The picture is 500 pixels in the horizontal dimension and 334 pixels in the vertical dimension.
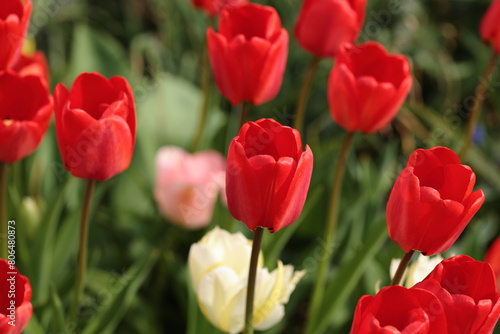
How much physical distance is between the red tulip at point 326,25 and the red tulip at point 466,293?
528mm

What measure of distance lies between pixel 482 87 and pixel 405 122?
631 mm

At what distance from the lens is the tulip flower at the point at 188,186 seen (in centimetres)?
128

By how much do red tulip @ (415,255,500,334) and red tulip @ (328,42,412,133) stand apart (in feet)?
1.07

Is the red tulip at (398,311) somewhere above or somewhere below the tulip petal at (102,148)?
above

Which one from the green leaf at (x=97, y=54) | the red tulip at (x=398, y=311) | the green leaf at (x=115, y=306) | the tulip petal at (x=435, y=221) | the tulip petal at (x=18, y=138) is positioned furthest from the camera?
the green leaf at (x=97, y=54)

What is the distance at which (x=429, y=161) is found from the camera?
73cm

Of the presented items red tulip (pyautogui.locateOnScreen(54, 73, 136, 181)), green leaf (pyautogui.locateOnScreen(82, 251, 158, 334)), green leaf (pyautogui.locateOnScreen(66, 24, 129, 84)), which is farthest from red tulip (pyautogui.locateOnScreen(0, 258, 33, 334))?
green leaf (pyautogui.locateOnScreen(66, 24, 129, 84))

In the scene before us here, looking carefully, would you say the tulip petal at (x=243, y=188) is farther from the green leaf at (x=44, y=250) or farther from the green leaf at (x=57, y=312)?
the green leaf at (x=44, y=250)

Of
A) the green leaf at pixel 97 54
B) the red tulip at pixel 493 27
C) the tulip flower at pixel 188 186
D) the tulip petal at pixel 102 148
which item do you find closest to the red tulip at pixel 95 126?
the tulip petal at pixel 102 148

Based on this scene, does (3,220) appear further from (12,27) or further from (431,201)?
(431,201)

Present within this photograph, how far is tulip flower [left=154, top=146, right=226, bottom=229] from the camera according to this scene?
128cm

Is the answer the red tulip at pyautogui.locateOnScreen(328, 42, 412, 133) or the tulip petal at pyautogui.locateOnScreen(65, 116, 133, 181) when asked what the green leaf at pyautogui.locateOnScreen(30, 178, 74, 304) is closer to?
the tulip petal at pyautogui.locateOnScreen(65, 116, 133, 181)

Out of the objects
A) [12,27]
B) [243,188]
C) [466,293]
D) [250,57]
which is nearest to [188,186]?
[250,57]

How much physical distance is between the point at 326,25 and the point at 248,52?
8.1 inches
